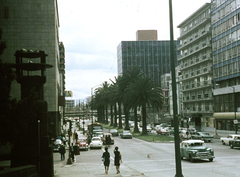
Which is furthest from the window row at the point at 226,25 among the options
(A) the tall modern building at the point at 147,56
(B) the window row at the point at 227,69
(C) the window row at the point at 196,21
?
(A) the tall modern building at the point at 147,56

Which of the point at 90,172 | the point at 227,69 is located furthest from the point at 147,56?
the point at 90,172

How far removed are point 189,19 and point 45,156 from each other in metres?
82.7

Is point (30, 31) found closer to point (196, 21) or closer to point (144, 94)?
point (144, 94)

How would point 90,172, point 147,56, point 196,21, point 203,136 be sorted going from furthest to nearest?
1. point 147,56
2. point 196,21
3. point 203,136
4. point 90,172

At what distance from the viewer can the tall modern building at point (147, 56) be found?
15738 cm

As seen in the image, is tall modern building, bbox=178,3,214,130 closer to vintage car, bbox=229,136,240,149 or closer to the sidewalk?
vintage car, bbox=229,136,240,149

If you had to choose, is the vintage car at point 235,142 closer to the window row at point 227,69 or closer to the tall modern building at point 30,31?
the tall modern building at point 30,31

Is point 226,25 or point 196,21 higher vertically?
point 196,21

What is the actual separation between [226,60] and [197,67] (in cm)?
2170

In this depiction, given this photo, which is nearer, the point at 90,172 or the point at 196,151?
the point at 90,172

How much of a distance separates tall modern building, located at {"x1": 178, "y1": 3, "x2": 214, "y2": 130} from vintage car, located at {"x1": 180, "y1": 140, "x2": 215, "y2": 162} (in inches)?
2182

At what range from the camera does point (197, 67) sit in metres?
88.9

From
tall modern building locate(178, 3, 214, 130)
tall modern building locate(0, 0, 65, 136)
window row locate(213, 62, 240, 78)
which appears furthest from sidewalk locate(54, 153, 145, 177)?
tall modern building locate(178, 3, 214, 130)

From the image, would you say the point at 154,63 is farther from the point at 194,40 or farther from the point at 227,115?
the point at 227,115
